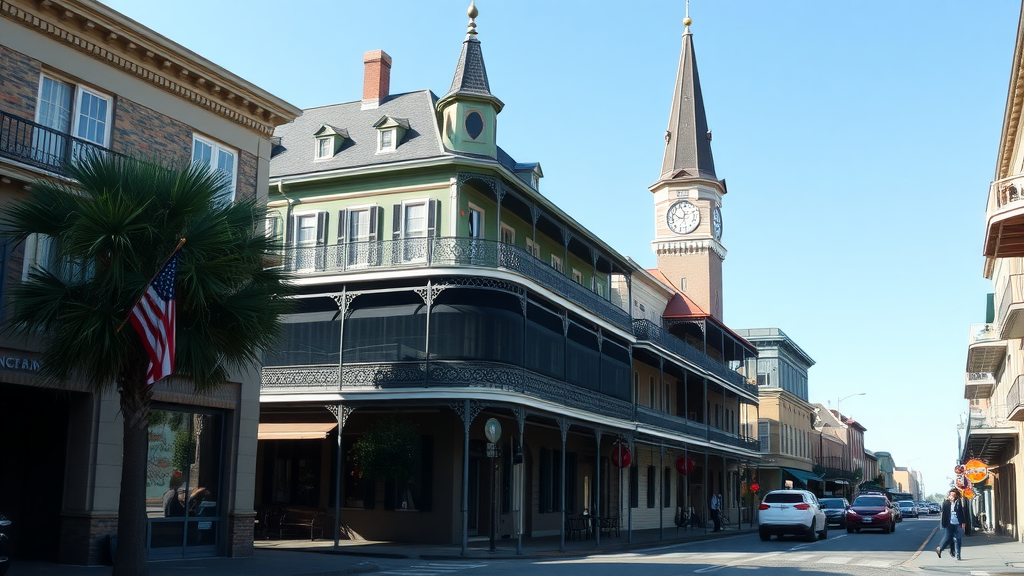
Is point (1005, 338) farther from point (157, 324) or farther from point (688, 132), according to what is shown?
point (688, 132)

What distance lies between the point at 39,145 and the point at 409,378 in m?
11.5

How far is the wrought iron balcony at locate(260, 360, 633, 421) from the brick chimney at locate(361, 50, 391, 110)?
9.71 meters

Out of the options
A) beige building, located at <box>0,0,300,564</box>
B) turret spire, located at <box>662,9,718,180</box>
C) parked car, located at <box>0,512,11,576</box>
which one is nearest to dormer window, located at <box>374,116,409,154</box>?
beige building, located at <box>0,0,300,564</box>

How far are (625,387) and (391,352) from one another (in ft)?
41.6

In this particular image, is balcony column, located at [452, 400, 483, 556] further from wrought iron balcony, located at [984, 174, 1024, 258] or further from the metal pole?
wrought iron balcony, located at [984, 174, 1024, 258]

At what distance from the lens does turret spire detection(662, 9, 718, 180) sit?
194 feet

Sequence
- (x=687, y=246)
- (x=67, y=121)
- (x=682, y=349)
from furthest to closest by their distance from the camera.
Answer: (x=687, y=246) → (x=682, y=349) → (x=67, y=121)

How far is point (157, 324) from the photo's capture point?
499 inches

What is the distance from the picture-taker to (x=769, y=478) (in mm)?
65562

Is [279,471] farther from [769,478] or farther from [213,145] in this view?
[769,478]

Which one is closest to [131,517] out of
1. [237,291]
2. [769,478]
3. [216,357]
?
[216,357]

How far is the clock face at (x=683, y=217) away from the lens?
5794 centimetres

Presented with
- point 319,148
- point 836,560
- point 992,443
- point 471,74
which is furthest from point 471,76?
point 992,443

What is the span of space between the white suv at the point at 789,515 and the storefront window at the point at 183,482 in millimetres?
16500
